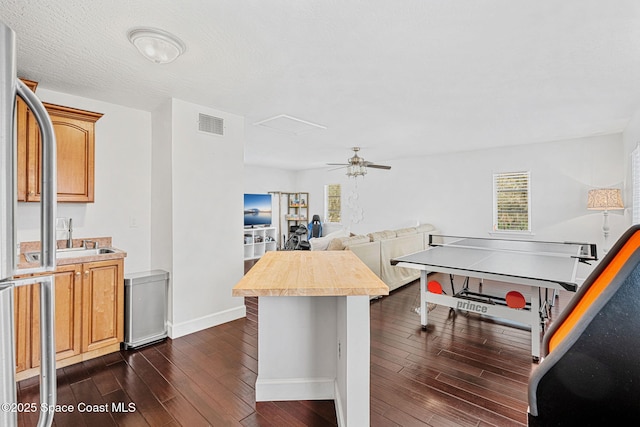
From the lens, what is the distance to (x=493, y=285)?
474 centimetres

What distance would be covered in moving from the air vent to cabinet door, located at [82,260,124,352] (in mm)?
1588

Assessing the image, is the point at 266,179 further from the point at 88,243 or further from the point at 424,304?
the point at 424,304

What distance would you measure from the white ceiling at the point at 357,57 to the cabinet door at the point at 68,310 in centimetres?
165

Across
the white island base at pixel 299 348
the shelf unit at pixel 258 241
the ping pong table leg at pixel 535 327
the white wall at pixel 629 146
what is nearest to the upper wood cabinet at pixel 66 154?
the white island base at pixel 299 348

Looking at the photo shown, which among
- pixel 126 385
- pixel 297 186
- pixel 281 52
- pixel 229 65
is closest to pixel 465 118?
pixel 281 52

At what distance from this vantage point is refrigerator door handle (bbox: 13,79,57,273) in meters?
0.73

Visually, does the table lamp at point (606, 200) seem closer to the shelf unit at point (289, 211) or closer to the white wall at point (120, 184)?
the white wall at point (120, 184)

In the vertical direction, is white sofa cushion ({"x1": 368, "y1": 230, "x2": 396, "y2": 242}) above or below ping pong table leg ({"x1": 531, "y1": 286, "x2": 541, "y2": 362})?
above

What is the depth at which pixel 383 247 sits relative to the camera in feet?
14.5

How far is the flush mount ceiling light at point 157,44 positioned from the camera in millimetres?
1853

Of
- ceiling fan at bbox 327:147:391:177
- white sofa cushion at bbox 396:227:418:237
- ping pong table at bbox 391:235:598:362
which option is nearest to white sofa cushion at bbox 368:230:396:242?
white sofa cushion at bbox 396:227:418:237

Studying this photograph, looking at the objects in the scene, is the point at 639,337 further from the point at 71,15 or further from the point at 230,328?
the point at 230,328

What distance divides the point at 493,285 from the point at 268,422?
4.28 metres

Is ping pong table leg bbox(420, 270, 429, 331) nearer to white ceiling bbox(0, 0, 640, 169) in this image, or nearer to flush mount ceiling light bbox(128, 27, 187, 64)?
white ceiling bbox(0, 0, 640, 169)
